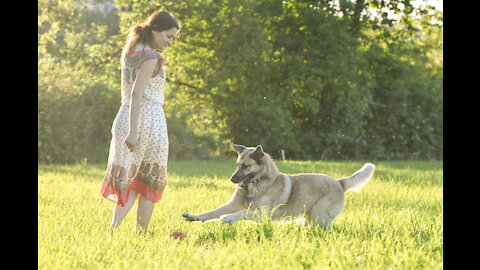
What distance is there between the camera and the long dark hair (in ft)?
16.2

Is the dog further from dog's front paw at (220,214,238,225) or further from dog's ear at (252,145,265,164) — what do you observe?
dog's front paw at (220,214,238,225)

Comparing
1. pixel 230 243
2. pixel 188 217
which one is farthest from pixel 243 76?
pixel 230 243

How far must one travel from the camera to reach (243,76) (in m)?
20.4

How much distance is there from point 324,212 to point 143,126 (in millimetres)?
2242

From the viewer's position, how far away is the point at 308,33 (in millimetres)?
20984

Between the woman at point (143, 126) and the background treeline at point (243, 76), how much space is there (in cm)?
1450

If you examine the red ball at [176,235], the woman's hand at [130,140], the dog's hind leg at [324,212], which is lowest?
the red ball at [176,235]

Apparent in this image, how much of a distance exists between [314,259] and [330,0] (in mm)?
18328

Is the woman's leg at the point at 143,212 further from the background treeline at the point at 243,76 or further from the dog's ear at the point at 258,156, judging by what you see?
the background treeline at the point at 243,76

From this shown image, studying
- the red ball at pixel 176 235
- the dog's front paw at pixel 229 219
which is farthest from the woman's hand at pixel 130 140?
the dog's front paw at pixel 229 219

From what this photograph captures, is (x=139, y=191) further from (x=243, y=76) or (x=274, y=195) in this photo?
(x=243, y=76)

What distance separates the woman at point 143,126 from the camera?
16.1 feet

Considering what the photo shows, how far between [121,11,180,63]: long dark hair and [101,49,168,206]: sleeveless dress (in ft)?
0.46
